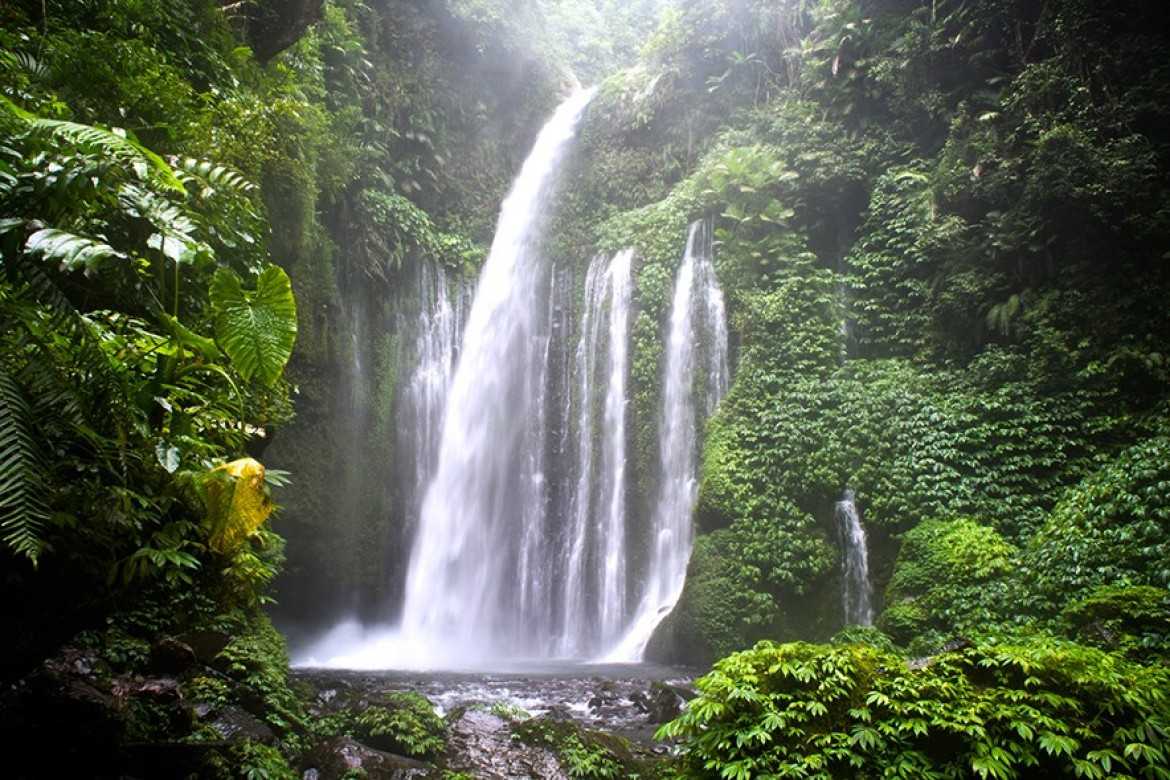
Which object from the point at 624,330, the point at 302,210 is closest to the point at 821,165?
the point at 624,330

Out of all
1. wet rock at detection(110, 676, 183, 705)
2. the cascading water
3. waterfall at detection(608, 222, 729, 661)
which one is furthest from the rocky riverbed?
the cascading water

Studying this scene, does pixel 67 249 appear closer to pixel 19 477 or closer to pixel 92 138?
pixel 92 138

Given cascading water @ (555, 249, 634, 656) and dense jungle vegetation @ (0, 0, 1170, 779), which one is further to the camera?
cascading water @ (555, 249, 634, 656)

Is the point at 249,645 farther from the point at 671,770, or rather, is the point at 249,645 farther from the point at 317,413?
the point at 317,413

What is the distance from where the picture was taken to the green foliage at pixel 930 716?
133 inches

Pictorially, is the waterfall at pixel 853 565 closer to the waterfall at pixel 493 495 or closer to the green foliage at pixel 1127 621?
the green foliage at pixel 1127 621

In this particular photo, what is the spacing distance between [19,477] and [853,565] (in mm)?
9150

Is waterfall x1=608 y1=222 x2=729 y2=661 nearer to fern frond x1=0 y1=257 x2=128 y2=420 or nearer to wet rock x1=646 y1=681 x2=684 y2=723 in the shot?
wet rock x1=646 y1=681 x2=684 y2=723

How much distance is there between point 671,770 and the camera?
4.02 meters

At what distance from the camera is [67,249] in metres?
2.53

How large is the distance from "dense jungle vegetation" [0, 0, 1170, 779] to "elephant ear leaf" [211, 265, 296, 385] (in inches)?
0.7

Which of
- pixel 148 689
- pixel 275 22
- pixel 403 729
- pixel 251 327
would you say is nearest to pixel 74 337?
pixel 251 327

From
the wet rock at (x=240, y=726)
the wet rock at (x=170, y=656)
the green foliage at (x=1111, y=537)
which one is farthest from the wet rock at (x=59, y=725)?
the green foliage at (x=1111, y=537)

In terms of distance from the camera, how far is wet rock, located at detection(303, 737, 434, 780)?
4.64m
